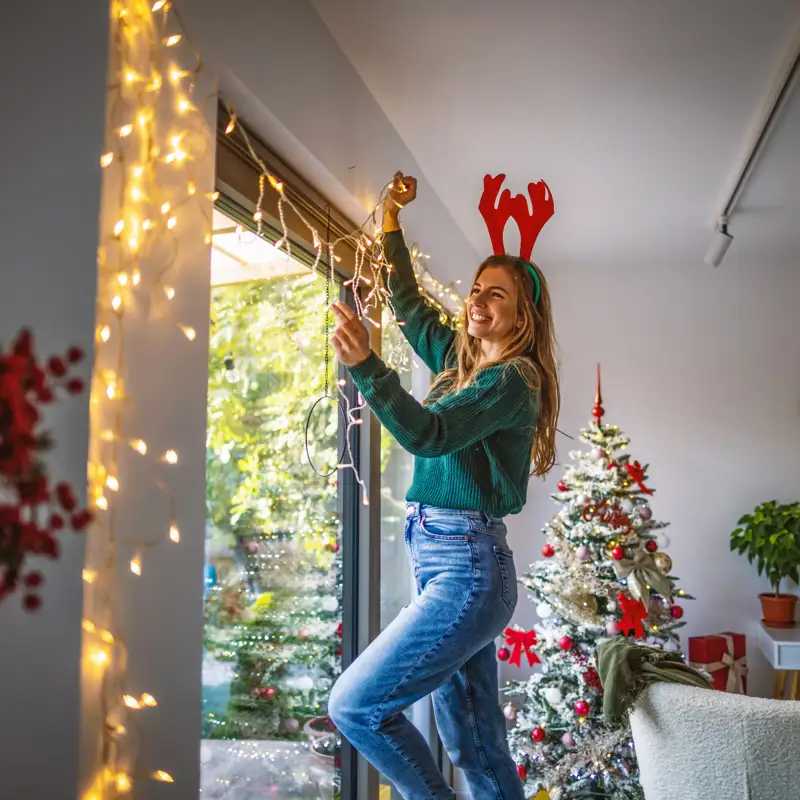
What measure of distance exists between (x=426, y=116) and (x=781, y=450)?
9.61 ft

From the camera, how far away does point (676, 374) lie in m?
4.41

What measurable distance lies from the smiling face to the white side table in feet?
9.20

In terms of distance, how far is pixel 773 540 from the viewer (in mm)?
3834

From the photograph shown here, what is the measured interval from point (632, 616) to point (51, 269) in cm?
254

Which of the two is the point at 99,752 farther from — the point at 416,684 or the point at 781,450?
the point at 781,450

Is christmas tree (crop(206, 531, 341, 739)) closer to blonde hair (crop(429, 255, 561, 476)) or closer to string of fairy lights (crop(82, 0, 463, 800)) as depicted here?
blonde hair (crop(429, 255, 561, 476))

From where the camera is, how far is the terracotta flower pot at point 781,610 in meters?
3.93

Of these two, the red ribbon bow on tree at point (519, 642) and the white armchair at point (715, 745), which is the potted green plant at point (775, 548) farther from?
the white armchair at point (715, 745)

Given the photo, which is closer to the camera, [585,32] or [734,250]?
[585,32]

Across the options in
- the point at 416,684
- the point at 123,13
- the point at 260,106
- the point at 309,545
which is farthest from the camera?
the point at 309,545

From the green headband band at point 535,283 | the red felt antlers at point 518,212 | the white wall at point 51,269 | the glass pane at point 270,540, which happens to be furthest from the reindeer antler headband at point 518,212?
the white wall at point 51,269

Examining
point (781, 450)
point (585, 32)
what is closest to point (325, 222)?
point (585, 32)

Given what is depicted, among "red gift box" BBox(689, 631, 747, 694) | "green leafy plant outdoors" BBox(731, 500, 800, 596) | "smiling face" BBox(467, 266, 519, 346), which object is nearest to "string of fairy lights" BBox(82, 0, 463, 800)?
"smiling face" BBox(467, 266, 519, 346)

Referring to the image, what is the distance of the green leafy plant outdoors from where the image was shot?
3793 millimetres
